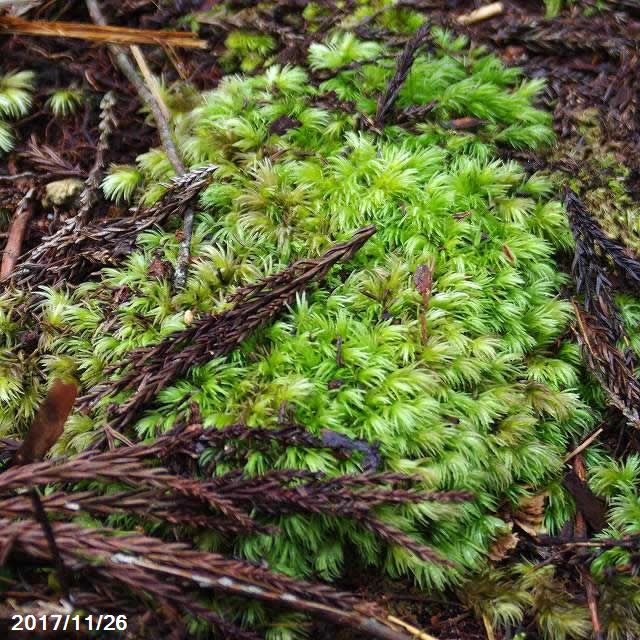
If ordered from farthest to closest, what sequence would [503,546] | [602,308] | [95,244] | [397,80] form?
[397,80], [95,244], [602,308], [503,546]

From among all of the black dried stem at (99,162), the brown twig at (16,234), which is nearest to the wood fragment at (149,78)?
the black dried stem at (99,162)

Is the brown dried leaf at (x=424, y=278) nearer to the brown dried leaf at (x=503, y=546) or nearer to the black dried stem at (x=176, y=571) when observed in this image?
the brown dried leaf at (x=503, y=546)

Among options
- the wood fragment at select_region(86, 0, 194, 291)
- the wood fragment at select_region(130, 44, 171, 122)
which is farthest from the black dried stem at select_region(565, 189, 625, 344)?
the wood fragment at select_region(130, 44, 171, 122)

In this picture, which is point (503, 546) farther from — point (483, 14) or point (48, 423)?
point (483, 14)

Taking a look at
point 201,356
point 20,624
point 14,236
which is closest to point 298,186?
point 201,356

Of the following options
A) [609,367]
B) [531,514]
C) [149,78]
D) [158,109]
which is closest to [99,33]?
[149,78]
